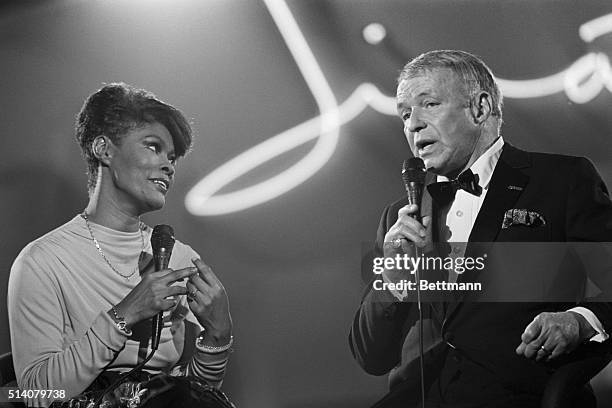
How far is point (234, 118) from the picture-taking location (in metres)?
3.28

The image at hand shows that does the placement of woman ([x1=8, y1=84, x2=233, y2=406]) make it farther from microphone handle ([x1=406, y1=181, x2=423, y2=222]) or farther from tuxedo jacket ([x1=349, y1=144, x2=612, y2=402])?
microphone handle ([x1=406, y1=181, x2=423, y2=222])

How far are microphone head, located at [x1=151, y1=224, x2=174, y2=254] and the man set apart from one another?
0.74 meters

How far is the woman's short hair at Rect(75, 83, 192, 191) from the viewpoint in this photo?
321 cm

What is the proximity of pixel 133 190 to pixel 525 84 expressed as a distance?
1539 millimetres

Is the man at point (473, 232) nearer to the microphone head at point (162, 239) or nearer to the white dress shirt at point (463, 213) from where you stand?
the white dress shirt at point (463, 213)

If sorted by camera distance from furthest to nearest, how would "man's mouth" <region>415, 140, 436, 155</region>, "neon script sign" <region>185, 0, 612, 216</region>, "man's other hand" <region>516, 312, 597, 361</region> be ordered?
"neon script sign" <region>185, 0, 612, 216</region> → "man's mouth" <region>415, 140, 436, 155</region> → "man's other hand" <region>516, 312, 597, 361</region>

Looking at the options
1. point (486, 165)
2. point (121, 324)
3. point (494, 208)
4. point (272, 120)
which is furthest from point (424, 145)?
point (121, 324)

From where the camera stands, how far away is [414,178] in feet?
9.57

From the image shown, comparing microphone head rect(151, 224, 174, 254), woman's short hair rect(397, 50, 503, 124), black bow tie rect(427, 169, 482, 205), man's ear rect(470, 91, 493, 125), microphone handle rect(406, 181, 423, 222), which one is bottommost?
microphone head rect(151, 224, 174, 254)

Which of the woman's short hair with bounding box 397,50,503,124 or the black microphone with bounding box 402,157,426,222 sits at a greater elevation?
the woman's short hair with bounding box 397,50,503,124

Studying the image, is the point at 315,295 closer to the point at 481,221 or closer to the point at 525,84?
the point at 481,221

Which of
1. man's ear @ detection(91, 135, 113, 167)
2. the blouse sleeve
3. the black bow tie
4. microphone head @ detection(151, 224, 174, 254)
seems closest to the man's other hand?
the black bow tie

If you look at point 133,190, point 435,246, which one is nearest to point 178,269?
point 133,190

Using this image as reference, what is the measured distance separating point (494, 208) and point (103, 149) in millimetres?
1462
